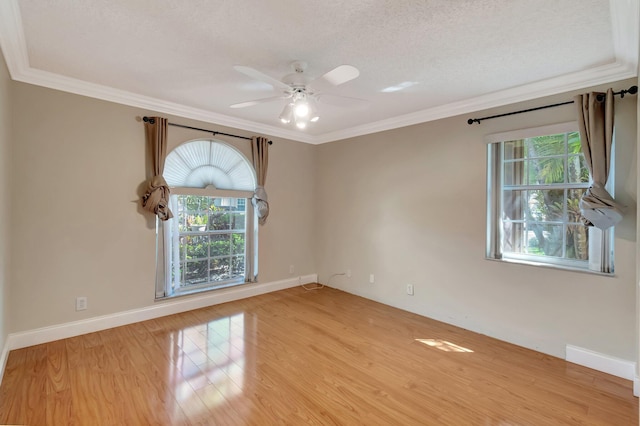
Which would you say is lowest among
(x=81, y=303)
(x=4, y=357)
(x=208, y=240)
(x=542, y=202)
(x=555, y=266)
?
(x=4, y=357)

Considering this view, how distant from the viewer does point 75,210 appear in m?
3.00

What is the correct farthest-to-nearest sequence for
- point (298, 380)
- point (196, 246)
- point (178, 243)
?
point (196, 246) < point (178, 243) < point (298, 380)

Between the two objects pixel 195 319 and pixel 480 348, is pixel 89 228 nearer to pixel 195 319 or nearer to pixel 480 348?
pixel 195 319

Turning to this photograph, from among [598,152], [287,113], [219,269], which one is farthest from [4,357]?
[598,152]

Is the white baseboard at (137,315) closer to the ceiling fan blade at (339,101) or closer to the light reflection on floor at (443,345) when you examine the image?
the light reflection on floor at (443,345)

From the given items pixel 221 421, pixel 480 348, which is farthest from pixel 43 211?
pixel 480 348

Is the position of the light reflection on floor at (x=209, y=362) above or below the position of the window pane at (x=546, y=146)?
below

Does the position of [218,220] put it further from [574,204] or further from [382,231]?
[574,204]

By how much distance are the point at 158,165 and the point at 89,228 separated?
0.97 metres

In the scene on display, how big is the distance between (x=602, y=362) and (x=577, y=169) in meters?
1.73

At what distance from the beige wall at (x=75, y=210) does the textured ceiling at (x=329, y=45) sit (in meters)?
0.28

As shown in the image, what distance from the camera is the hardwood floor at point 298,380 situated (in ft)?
6.34

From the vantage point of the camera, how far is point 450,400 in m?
2.11

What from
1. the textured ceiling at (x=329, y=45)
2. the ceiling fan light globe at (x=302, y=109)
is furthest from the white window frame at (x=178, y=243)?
the ceiling fan light globe at (x=302, y=109)
